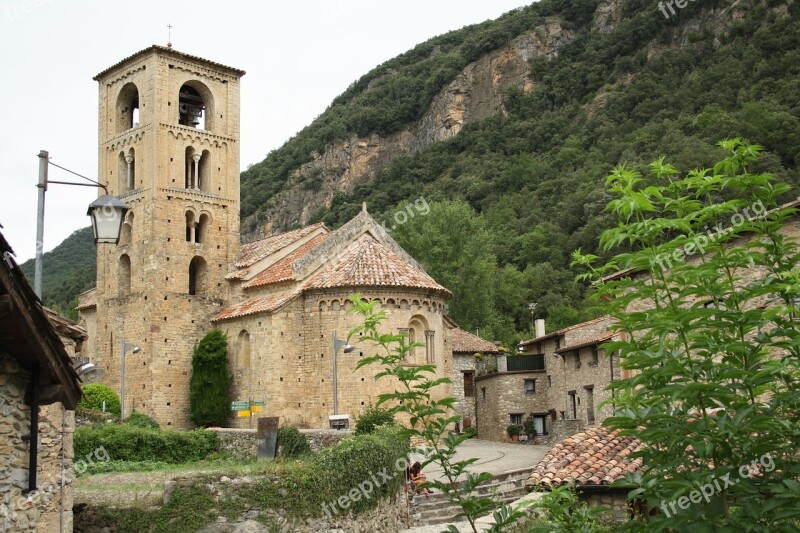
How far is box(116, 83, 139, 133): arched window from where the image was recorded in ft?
131

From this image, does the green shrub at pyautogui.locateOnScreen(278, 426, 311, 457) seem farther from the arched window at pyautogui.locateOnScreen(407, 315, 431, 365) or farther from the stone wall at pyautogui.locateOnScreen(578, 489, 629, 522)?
the stone wall at pyautogui.locateOnScreen(578, 489, 629, 522)

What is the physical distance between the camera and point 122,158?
130ft

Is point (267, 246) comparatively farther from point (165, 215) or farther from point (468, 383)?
point (468, 383)

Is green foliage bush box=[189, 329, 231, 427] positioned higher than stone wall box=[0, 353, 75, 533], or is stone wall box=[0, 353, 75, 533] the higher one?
green foliage bush box=[189, 329, 231, 427]

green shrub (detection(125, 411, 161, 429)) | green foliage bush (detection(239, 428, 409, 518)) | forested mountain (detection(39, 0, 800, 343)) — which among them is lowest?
green foliage bush (detection(239, 428, 409, 518))

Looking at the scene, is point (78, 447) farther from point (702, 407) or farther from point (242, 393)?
point (702, 407)

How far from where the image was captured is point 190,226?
38594mm

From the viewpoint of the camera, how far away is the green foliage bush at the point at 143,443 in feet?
81.1

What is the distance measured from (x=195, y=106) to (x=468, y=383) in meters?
18.5

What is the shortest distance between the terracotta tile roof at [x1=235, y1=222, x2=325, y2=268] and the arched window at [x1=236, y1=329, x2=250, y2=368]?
3519 mm

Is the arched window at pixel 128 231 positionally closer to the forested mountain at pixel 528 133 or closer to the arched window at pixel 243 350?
the arched window at pixel 243 350

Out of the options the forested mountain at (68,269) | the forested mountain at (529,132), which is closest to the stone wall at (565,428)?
the forested mountain at (529,132)

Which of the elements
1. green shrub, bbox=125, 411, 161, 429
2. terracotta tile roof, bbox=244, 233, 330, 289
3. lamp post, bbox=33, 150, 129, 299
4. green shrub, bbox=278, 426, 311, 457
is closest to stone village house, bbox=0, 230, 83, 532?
lamp post, bbox=33, 150, 129, 299

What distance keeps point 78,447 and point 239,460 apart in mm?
4226
